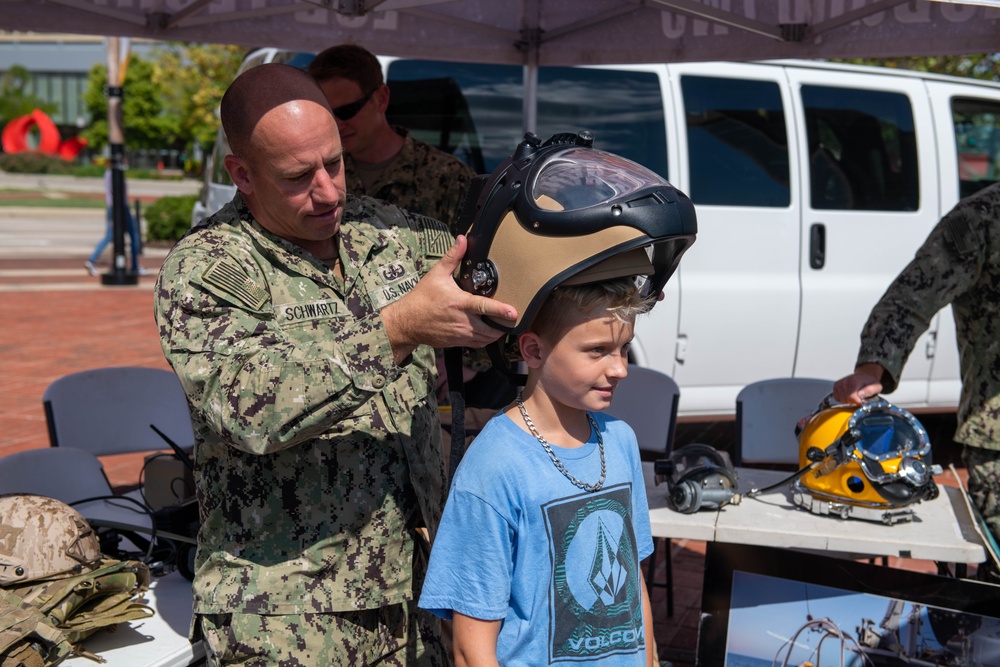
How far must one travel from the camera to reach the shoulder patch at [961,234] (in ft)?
9.39

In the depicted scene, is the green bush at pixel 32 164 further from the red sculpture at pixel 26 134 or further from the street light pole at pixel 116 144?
the street light pole at pixel 116 144

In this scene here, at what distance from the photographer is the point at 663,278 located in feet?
6.05

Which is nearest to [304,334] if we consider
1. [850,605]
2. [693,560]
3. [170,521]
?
[170,521]

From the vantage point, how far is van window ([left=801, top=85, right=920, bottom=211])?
6.07 meters

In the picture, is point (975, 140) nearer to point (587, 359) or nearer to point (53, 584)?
point (587, 359)

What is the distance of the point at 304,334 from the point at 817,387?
2.87 metres

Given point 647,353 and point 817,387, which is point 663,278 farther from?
point 647,353

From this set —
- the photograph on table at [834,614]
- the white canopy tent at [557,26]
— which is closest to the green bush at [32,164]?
the white canopy tent at [557,26]

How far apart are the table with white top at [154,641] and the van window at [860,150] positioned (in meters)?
4.59

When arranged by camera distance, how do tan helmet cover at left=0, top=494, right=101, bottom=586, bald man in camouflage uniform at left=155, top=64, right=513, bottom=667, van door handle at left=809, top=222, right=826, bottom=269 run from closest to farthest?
bald man in camouflage uniform at left=155, top=64, right=513, bottom=667, tan helmet cover at left=0, top=494, right=101, bottom=586, van door handle at left=809, top=222, right=826, bottom=269

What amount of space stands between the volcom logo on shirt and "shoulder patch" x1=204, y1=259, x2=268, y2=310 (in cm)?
68

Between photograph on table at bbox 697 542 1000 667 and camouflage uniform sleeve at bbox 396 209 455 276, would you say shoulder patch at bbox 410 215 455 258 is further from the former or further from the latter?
photograph on table at bbox 697 542 1000 667

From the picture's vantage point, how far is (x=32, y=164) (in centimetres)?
4562

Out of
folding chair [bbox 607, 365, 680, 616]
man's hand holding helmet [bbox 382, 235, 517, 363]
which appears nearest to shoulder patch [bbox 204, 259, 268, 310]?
man's hand holding helmet [bbox 382, 235, 517, 363]
